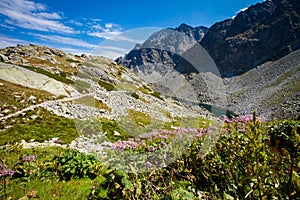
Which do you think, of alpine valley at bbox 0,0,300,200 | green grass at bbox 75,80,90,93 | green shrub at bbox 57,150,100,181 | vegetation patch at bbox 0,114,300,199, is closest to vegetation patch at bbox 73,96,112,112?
alpine valley at bbox 0,0,300,200

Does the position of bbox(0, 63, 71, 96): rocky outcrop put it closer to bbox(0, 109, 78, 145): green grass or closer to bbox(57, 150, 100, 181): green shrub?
bbox(0, 109, 78, 145): green grass

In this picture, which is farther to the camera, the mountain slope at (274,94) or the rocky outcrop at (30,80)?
the mountain slope at (274,94)

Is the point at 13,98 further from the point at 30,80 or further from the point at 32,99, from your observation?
the point at 30,80

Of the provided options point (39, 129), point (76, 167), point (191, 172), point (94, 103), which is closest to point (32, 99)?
point (94, 103)

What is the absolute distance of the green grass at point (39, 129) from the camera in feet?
54.3

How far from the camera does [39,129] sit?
18766 mm

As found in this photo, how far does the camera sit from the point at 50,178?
23.3ft

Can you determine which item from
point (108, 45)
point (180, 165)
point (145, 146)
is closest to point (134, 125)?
point (108, 45)

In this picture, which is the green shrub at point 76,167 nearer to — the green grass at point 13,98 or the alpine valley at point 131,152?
the alpine valley at point 131,152

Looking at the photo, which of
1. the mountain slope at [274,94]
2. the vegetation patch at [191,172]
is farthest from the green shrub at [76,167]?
the mountain slope at [274,94]

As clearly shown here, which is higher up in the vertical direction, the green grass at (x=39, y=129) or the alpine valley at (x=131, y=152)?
the alpine valley at (x=131, y=152)

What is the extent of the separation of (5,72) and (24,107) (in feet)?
55.6

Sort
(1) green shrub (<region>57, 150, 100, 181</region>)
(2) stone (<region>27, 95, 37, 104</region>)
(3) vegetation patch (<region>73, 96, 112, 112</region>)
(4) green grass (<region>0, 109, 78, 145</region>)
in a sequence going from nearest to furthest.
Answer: (1) green shrub (<region>57, 150, 100, 181</region>) → (4) green grass (<region>0, 109, 78, 145</region>) → (2) stone (<region>27, 95, 37, 104</region>) → (3) vegetation patch (<region>73, 96, 112, 112</region>)

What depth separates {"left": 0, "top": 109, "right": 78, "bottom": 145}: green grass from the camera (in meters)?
16.6
